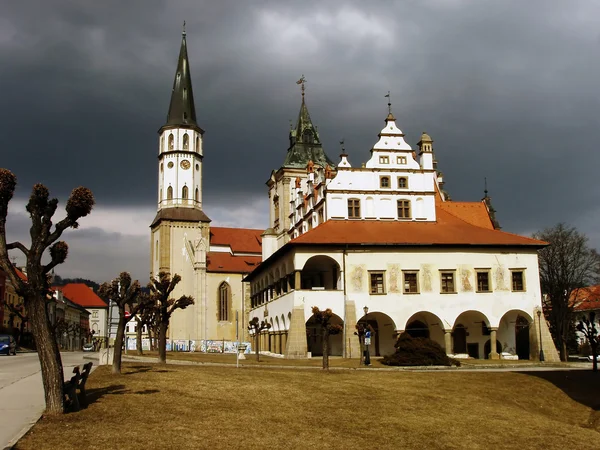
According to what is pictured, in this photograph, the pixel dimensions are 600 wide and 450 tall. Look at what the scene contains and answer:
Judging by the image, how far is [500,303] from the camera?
48.9 m

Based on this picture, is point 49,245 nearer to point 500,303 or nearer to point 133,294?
point 133,294

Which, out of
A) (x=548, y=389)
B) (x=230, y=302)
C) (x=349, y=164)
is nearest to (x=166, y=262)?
(x=230, y=302)

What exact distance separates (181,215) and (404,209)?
42739 millimetres

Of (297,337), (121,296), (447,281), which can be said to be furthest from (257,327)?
(121,296)

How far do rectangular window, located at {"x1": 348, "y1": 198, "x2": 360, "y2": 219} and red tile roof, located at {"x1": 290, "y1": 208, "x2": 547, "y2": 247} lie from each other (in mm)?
571

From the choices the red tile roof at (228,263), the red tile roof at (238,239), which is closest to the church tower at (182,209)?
the red tile roof at (228,263)

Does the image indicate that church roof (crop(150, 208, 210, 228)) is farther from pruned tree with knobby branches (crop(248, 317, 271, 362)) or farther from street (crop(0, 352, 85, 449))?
street (crop(0, 352, 85, 449))

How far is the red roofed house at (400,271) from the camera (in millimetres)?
47656

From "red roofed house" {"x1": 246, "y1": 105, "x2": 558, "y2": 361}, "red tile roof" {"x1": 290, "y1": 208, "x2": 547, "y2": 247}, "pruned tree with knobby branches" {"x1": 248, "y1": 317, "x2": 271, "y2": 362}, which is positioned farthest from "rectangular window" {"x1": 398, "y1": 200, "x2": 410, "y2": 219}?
"pruned tree with knobby branches" {"x1": 248, "y1": 317, "x2": 271, "y2": 362}

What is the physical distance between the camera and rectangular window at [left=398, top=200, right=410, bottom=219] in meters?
54.8

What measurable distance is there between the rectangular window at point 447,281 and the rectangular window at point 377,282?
177 inches

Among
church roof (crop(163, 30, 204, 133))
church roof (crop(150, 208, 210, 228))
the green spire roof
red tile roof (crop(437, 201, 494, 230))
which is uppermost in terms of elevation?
church roof (crop(163, 30, 204, 133))

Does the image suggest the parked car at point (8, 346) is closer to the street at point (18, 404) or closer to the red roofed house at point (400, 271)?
the red roofed house at point (400, 271)

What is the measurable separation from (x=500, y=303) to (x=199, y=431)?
3822 cm
